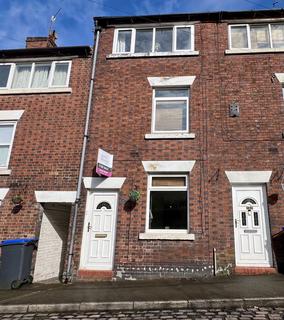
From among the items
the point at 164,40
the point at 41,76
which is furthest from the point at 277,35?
the point at 41,76

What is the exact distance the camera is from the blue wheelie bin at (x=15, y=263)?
7680 millimetres

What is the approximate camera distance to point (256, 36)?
10.2m

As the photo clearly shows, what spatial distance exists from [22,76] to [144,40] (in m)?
4.45

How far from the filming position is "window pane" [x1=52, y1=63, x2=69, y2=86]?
10.5 meters

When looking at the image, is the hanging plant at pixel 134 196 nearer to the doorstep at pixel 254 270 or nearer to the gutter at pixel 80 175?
the gutter at pixel 80 175

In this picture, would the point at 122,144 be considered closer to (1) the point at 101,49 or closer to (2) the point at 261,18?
(1) the point at 101,49

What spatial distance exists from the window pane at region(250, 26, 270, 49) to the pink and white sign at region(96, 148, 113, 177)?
5.93 m

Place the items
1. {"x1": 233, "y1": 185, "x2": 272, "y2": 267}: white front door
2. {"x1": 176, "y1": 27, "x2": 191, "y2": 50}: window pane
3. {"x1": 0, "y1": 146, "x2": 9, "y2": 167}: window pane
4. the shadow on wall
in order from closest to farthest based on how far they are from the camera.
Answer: the shadow on wall → {"x1": 233, "y1": 185, "x2": 272, "y2": 267}: white front door → {"x1": 0, "y1": 146, "x2": 9, "y2": 167}: window pane → {"x1": 176, "y1": 27, "x2": 191, "y2": 50}: window pane

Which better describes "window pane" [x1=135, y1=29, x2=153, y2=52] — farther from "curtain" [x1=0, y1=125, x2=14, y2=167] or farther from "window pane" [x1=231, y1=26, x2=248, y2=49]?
"curtain" [x1=0, y1=125, x2=14, y2=167]

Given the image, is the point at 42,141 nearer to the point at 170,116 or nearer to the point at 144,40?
the point at 170,116

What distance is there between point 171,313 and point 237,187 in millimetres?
4523

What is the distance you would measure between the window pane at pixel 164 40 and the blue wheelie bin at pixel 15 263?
7.31 meters

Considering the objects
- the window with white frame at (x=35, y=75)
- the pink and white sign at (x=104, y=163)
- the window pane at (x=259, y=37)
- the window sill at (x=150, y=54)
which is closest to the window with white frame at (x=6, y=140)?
the window with white frame at (x=35, y=75)

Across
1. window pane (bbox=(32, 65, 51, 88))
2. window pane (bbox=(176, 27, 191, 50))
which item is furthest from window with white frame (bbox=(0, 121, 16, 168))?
window pane (bbox=(176, 27, 191, 50))
